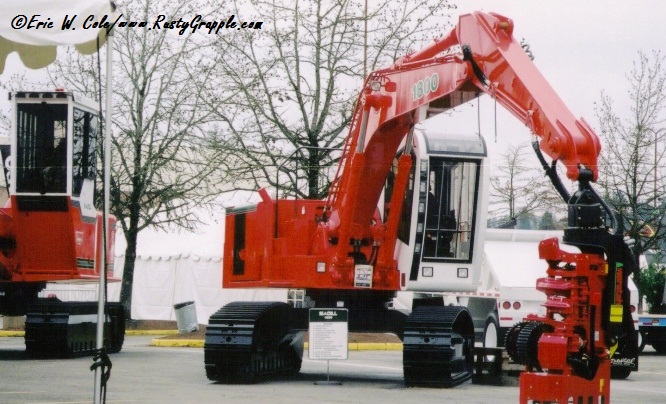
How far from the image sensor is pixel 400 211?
1677cm

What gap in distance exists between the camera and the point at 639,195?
1339 inches

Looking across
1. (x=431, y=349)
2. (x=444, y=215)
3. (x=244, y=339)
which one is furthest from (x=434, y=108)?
(x=244, y=339)

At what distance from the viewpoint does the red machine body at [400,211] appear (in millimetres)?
10062

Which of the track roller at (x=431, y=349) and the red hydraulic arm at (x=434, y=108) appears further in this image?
the track roller at (x=431, y=349)

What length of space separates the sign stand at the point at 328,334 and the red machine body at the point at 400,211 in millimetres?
429

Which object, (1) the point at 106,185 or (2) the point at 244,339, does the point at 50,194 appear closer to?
(2) the point at 244,339

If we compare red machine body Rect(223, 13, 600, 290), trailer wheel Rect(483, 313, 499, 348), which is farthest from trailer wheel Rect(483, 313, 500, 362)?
red machine body Rect(223, 13, 600, 290)

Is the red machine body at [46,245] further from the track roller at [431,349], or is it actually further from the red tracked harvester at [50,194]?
the track roller at [431,349]

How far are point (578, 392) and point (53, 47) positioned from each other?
5.04 metres

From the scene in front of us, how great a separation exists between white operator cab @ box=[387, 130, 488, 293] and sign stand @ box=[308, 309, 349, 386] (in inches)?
39.7

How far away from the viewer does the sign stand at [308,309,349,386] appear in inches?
653

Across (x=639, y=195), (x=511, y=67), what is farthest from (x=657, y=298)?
(x=511, y=67)

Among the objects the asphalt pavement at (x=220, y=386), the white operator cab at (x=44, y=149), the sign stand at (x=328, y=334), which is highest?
the white operator cab at (x=44, y=149)

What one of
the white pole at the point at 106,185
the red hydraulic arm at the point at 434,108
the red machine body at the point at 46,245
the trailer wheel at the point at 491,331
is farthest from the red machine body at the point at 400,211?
the trailer wheel at the point at 491,331
